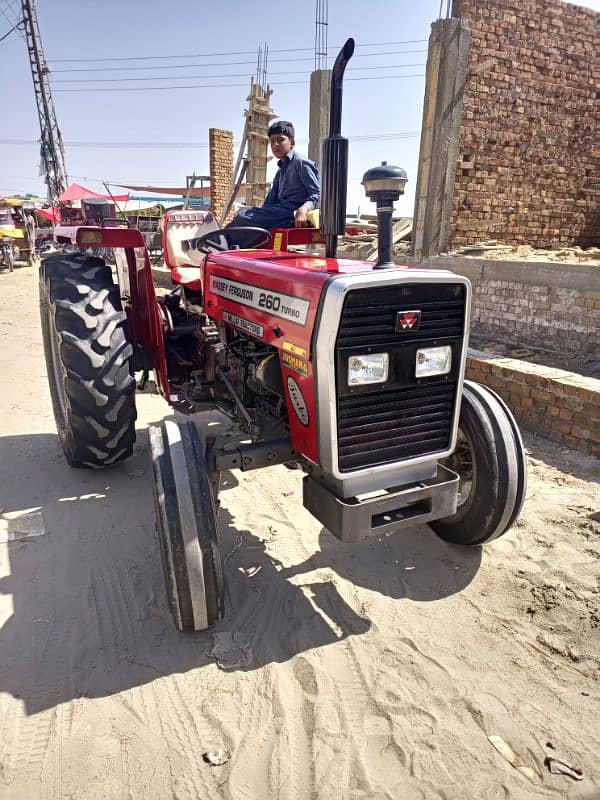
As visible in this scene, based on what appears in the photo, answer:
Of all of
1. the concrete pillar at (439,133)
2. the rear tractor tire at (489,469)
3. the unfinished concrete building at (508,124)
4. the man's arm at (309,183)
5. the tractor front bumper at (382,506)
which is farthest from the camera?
the unfinished concrete building at (508,124)

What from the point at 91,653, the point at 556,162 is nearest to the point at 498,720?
the point at 91,653

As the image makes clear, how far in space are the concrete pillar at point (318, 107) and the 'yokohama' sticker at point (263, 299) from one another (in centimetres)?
727

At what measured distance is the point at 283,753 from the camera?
1.77m

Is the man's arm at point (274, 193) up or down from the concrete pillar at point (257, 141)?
down

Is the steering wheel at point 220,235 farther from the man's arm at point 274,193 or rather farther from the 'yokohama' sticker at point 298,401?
the 'yokohama' sticker at point 298,401

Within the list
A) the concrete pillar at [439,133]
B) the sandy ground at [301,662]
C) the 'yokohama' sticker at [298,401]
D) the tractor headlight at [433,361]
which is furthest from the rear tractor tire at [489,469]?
the concrete pillar at [439,133]

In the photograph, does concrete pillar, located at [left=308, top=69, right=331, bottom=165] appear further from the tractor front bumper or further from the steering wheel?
the tractor front bumper

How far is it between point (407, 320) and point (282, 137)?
2.65 metres

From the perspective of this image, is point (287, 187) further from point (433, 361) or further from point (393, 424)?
point (393, 424)

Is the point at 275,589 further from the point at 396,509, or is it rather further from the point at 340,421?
the point at 340,421

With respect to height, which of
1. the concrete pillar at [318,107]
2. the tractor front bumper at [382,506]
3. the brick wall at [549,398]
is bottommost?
the brick wall at [549,398]

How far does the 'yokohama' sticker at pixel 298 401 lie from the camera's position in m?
2.18

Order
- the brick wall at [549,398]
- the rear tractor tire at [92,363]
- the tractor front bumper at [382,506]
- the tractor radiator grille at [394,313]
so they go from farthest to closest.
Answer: the brick wall at [549,398], the rear tractor tire at [92,363], the tractor front bumper at [382,506], the tractor radiator grille at [394,313]

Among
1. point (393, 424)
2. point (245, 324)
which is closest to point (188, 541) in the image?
point (393, 424)
